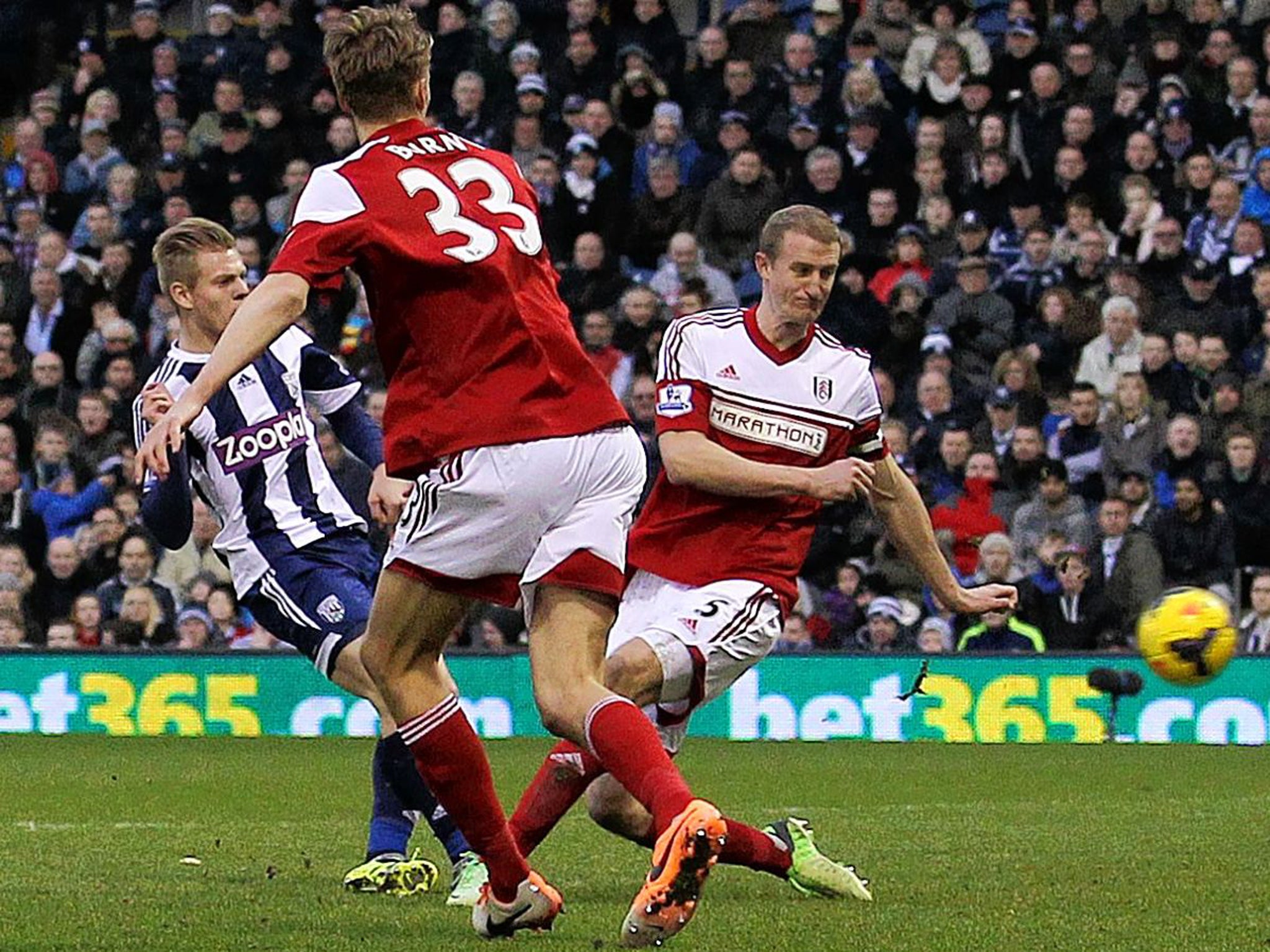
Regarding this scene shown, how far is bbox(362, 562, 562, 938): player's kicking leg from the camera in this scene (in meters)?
5.84

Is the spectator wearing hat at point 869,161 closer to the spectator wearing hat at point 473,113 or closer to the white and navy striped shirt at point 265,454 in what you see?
the spectator wearing hat at point 473,113

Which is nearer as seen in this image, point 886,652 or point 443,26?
point 886,652

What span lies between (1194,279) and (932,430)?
1902 millimetres

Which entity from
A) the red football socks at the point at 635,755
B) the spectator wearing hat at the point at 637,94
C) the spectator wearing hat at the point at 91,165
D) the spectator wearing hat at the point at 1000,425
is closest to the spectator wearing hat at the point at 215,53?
the spectator wearing hat at the point at 91,165

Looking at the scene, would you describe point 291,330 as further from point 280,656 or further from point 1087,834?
point 280,656

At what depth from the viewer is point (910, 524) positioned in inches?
275

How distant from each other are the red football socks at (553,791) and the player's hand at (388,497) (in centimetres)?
81

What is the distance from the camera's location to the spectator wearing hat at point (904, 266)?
1614 centimetres

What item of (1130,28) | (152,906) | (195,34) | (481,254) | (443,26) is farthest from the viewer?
(195,34)

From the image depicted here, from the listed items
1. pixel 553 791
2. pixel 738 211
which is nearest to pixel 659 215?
pixel 738 211

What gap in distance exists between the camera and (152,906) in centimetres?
659

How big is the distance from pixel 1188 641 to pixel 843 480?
2222 millimetres

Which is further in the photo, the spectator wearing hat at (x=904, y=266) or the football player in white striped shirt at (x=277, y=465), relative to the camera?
the spectator wearing hat at (x=904, y=266)

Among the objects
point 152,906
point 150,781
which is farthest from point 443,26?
point 152,906
